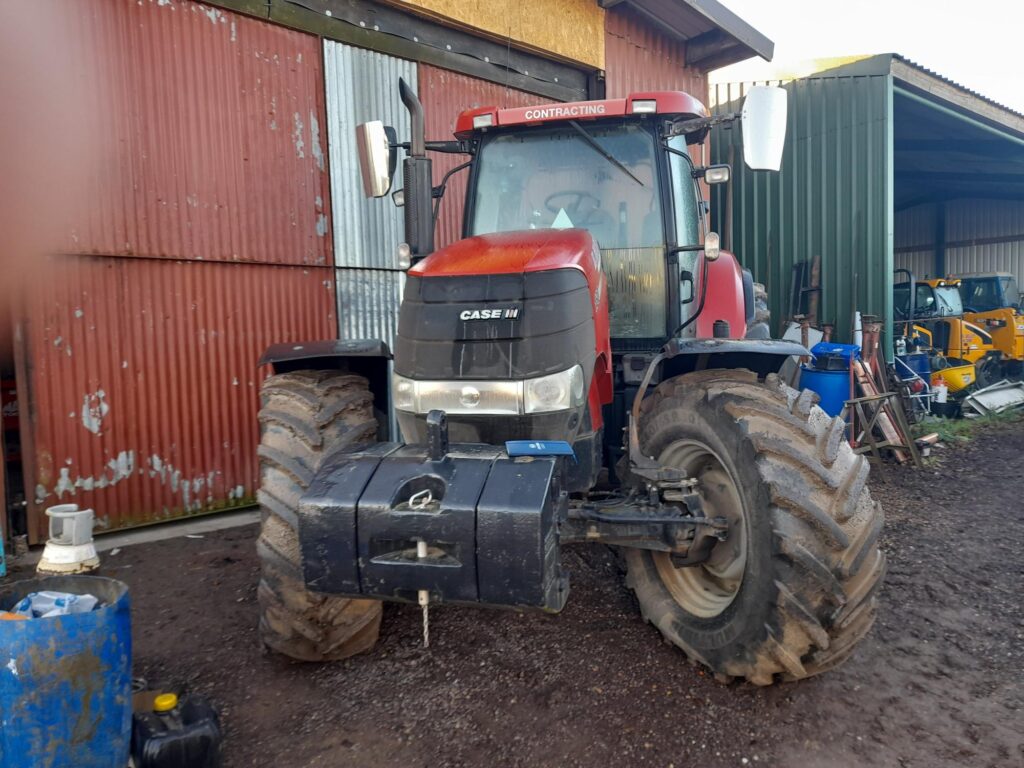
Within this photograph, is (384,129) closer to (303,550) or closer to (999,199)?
(303,550)

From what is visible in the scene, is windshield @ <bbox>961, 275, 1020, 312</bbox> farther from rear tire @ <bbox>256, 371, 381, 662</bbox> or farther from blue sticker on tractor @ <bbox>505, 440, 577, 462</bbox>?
rear tire @ <bbox>256, 371, 381, 662</bbox>

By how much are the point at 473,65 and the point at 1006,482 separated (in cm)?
649

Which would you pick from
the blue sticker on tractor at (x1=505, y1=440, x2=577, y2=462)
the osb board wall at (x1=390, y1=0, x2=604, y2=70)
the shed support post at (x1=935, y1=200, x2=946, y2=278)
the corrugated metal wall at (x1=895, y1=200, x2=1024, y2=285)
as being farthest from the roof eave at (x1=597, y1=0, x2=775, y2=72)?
the shed support post at (x1=935, y1=200, x2=946, y2=278)

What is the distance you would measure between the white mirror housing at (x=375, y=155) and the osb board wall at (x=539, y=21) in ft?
12.8

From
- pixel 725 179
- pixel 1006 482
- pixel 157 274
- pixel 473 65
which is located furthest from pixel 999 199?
pixel 157 274

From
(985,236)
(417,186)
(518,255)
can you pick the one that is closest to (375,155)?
(417,186)

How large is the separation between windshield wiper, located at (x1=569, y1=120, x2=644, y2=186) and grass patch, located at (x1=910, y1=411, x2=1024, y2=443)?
593 cm

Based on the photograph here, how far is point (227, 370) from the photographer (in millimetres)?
5684

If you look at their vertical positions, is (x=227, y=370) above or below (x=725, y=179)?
below

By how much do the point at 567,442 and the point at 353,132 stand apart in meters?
4.74

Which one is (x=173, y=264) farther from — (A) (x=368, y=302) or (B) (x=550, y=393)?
(B) (x=550, y=393)

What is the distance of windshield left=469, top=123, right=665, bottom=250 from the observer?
363cm

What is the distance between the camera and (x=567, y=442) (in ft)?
8.97

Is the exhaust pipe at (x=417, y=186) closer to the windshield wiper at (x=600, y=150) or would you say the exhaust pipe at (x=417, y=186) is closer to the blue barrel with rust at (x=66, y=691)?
the windshield wiper at (x=600, y=150)
